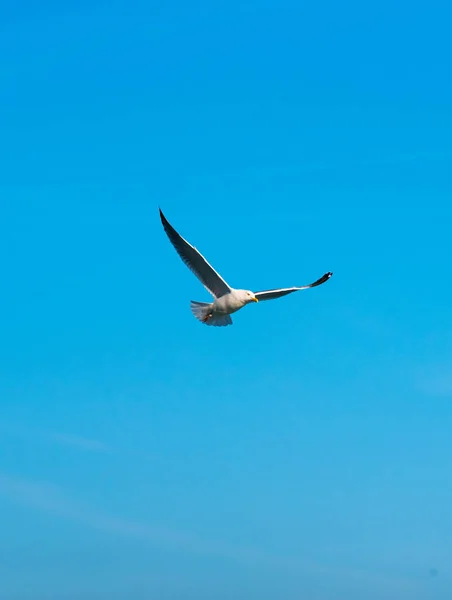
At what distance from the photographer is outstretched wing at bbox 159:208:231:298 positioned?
27906mm

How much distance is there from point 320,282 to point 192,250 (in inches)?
203

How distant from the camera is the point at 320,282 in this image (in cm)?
3078

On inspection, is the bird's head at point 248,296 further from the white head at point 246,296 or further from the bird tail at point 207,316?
the bird tail at point 207,316

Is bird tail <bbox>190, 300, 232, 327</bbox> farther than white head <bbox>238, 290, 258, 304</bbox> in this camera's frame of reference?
Yes

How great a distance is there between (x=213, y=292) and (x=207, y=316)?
834 mm

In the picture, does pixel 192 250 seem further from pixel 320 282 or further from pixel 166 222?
pixel 320 282

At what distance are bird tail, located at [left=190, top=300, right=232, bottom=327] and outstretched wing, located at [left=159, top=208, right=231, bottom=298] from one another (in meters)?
0.53

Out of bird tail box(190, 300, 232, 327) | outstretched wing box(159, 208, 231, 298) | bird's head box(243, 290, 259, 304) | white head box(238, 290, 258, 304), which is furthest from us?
bird tail box(190, 300, 232, 327)

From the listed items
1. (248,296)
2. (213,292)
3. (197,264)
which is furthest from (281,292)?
(197,264)

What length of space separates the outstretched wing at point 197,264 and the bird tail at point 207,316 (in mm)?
526

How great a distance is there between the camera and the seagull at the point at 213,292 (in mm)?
28062

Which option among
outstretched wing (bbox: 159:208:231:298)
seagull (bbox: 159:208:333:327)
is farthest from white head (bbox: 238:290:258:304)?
outstretched wing (bbox: 159:208:231:298)

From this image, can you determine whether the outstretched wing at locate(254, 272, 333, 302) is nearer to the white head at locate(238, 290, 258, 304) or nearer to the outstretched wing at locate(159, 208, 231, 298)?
the white head at locate(238, 290, 258, 304)

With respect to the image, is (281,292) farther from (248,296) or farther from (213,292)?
(213,292)
